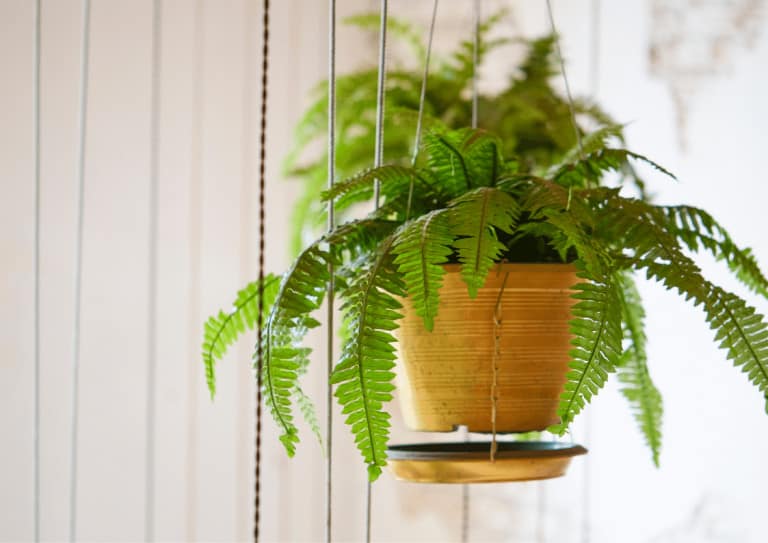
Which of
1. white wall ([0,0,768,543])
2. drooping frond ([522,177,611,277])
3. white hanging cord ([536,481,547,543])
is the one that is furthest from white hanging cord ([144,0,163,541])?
drooping frond ([522,177,611,277])

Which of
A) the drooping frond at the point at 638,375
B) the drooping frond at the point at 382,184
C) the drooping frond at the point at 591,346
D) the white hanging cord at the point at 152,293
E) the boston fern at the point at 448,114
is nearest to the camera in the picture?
the drooping frond at the point at 591,346

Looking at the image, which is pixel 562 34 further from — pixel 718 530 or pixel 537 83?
pixel 718 530

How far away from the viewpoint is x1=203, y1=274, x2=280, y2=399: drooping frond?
1.20 m

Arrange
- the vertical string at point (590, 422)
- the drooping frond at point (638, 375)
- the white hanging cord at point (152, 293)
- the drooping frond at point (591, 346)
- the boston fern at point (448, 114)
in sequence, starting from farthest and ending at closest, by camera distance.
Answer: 1. the white hanging cord at point (152, 293)
2. the vertical string at point (590, 422)
3. the boston fern at point (448, 114)
4. the drooping frond at point (638, 375)
5. the drooping frond at point (591, 346)

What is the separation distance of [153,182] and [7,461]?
0.84m

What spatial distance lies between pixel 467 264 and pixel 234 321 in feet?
1.18

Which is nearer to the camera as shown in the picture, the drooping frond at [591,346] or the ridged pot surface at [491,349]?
the drooping frond at [591,346]

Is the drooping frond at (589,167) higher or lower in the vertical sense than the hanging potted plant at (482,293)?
higher

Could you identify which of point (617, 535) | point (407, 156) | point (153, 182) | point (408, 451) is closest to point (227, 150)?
point (153, 182)

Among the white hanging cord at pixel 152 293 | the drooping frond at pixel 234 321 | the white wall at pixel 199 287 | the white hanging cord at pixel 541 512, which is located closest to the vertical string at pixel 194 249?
the white wall at pixel 199 287

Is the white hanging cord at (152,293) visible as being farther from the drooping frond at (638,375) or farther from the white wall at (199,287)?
the drooping frond at (638,375)

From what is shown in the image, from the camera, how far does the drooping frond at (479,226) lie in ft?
3.22

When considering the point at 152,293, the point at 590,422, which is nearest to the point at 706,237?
the point at 590,422

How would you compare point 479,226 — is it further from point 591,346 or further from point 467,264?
point 591,346
